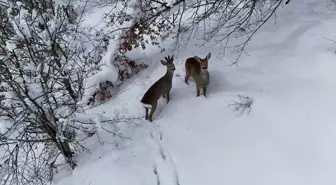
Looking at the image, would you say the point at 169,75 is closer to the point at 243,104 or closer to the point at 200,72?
the point at 200,72

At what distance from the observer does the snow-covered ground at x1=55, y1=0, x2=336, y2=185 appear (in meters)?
6.80

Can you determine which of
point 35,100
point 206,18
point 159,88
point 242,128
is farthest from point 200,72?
point 35,100

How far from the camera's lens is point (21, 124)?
6.94 m

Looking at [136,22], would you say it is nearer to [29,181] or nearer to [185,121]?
[185,121]

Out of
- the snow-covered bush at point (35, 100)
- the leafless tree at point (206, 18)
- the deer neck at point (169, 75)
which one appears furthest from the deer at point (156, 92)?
the snow-covered bush at point (35, 100)

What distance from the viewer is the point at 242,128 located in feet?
25.2

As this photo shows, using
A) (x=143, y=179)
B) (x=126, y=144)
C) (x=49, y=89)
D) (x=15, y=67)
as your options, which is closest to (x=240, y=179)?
(x=143, y=179)

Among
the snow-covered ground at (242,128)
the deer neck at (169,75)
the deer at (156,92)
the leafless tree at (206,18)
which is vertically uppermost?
the leafless tree at (206,18)

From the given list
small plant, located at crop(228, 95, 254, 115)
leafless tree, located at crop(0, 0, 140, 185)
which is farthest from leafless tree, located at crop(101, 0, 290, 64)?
leafless tree, located at crop(0, 0, 140, 185)

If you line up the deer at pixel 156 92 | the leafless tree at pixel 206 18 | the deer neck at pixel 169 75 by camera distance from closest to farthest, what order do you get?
the deer at pixel 156 92 < the deer neck at pixel 169 75 < the leafless tree at pixel 206 18

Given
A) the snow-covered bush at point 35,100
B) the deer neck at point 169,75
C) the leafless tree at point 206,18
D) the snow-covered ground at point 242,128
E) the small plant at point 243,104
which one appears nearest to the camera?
the snow-covered bush at point 35,100

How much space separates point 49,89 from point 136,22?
10.8ft

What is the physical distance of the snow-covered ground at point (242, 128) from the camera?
6805 millimetres

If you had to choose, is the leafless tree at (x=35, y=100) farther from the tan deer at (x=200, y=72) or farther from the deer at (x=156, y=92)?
the tan deer at (x=200, y=72)
